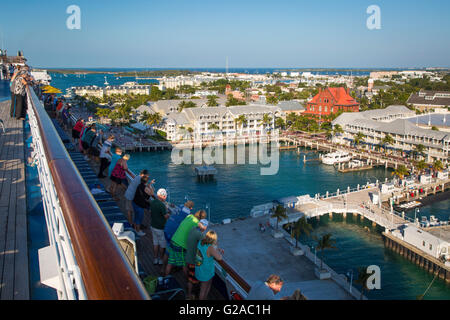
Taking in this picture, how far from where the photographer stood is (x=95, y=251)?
1.51 meters

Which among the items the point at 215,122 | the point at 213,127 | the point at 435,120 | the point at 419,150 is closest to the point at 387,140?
the point at 419,150

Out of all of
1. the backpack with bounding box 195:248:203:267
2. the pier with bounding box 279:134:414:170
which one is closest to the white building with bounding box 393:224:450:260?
the pier with bounding box 279:134:414:170

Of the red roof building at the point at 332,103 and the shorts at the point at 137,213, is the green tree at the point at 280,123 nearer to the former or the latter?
the red roof building at the point at 332,103

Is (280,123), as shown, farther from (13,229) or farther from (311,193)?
(13,229)

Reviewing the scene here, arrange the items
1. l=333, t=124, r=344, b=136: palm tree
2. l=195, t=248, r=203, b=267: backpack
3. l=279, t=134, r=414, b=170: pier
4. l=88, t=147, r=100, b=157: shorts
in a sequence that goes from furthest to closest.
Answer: l=333, t=124, r=344, b=136: palm tree → l=279, t=134, r=414, b=170: pier → l=88, t=147, r=100, b=157: shorts → l=195, t=248, r=203, b=267: backpack

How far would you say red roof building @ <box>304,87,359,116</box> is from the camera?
6172cm

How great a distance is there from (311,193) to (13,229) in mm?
27632

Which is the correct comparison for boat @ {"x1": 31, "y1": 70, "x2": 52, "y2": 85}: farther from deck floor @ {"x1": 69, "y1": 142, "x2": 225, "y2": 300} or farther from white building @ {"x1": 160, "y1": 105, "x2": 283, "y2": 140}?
deck floor @ {"x1": 69, "y1": 142, "x2": 225, "y2": 300}

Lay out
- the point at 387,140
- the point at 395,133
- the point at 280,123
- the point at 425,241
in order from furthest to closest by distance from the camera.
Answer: the point at 280,123, the point at 395,133, the point at 387,140, the point at 425,241

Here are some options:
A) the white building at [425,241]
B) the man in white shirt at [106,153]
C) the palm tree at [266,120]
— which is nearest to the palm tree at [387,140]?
the palm tree at [266,120]

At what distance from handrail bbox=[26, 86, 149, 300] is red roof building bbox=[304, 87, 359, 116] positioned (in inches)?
2470

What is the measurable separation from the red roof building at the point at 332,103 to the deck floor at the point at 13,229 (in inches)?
2328

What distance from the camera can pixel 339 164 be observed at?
126 feet
